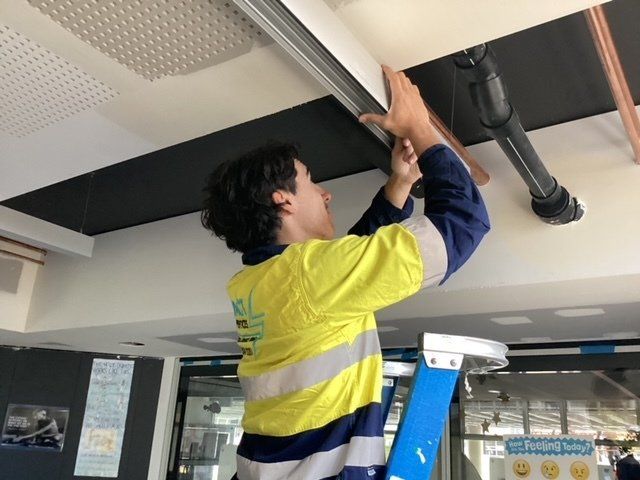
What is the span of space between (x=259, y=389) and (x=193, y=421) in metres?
2.89

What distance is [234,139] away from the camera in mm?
2090

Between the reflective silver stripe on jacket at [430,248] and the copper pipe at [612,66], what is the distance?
0.54 metres

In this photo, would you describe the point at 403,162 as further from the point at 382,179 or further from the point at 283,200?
the point at 382,179

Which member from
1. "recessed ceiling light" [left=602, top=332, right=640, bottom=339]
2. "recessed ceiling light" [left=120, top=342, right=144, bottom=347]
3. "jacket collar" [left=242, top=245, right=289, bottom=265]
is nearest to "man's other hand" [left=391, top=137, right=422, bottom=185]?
"jacket collar" [left=242, top=245, right=289, bottom=265]

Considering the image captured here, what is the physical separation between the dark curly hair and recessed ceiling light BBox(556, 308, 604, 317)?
1.27 metres

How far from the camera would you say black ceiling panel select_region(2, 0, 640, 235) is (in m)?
1.50

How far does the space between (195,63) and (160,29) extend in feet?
0.41

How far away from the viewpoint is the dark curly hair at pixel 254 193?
3.86 ft

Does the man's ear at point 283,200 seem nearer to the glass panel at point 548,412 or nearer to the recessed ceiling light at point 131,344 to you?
the glass panel at point 548,412

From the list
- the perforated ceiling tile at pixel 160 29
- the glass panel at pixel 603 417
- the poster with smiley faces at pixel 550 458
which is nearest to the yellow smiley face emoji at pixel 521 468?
the poster with smiley faces at pixel 550 458

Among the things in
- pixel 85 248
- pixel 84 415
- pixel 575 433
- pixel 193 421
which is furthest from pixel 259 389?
pixel 84 415

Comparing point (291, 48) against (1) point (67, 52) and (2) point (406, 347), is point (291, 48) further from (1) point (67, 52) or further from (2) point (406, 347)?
(2) point (406, 347)

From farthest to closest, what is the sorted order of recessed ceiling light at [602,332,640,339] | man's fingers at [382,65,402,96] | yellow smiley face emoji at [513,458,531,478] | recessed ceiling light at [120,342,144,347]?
recessed ceiling light at [120,342,144,347] → yellow smiley face emoji at [513,458,531,478] → recessed ceiling light at [602,332,640,339] → man's fingers at [382,65,402,96]

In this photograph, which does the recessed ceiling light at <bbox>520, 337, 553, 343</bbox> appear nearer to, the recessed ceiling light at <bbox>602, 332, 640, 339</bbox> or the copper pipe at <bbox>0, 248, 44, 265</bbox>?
the recessed ceiling light at <bbox>602, 332, 640, 339</bbox>
